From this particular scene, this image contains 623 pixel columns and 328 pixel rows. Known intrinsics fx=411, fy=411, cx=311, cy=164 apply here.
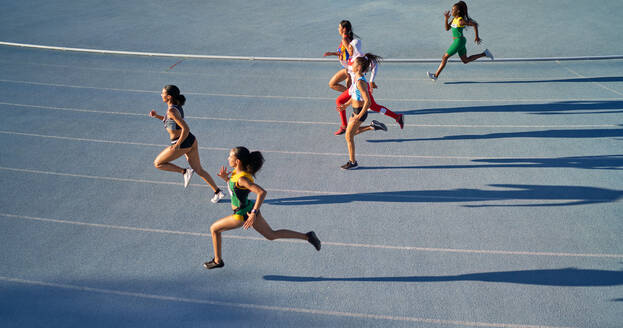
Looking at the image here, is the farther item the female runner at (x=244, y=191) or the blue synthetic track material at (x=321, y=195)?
the blue synthetic track material at (x=321, y=195)

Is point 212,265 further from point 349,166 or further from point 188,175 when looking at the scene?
point 349,166

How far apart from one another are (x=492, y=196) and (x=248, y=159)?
3.74 m

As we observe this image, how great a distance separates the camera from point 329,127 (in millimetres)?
7953

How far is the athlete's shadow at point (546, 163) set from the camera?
21.5ft

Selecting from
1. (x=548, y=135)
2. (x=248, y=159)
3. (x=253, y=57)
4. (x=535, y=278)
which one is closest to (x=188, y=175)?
(x=248, y=159)

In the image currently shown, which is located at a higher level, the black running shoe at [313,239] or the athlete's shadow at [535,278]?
the black running shoe at [313,239]

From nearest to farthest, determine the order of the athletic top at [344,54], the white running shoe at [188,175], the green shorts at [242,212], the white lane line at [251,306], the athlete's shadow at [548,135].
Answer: the white lane line at [251,306] → the green shorts at [242,212] → the white running shoe at [188,175] → the athletic top at [344,54] → the athlete's shadow at [548,135]

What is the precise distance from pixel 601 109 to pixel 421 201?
5083 millimetres

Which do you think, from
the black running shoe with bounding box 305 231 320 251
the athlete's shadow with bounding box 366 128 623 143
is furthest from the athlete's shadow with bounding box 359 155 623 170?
the black running shoe with bounding box 305 231 320 251

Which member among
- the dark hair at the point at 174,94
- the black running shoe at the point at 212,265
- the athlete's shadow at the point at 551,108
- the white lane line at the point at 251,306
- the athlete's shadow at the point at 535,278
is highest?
the dark hair at the point at 174,94

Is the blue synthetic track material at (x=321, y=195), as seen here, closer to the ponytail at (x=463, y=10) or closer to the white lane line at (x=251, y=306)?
the white lane line at (x=251, y=306)

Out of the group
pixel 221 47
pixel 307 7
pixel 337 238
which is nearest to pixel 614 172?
pixel 337 238

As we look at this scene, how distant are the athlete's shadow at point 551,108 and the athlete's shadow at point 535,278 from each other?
4.32m

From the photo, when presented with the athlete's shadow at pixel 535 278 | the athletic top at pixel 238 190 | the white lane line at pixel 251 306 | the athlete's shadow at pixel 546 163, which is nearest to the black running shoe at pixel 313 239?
the athlete's shadow at pixel 535 278
